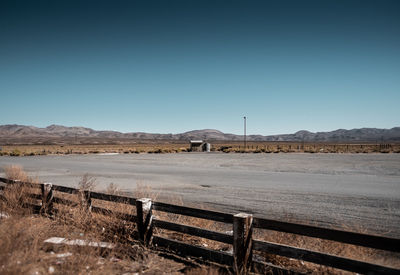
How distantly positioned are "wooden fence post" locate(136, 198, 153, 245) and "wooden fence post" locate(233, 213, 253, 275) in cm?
191

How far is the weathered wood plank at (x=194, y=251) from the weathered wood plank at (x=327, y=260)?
549mm

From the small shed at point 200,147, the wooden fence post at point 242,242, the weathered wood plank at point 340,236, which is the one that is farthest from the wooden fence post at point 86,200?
the small shed at point 200,147

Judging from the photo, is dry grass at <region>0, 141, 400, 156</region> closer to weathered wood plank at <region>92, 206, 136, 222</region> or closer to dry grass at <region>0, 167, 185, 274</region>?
weathered wood plank at <region>92, 206, 136, 222</region>

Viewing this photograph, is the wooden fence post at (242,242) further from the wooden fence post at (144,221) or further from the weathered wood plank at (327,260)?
the wooden fence post at (144,221)

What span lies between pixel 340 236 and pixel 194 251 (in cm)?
235

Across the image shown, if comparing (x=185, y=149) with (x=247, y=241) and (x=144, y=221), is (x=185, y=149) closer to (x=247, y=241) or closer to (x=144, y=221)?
(x=144, y=221)

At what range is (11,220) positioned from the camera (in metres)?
5.47

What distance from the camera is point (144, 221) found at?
5387 mm

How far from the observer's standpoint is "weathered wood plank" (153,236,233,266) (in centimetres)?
442

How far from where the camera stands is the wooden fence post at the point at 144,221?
17.6 ft

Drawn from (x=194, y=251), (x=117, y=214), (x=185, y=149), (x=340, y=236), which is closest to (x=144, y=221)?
(x=117, y=214)

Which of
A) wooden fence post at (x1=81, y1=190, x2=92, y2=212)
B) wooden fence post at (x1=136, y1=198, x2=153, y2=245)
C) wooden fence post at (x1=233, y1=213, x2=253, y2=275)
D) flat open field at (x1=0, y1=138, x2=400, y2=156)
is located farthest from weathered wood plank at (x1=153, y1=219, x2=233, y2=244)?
flat open field at (x1=0, y1=138, x2=400, y2=156)

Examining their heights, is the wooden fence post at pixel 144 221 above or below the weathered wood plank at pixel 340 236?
below

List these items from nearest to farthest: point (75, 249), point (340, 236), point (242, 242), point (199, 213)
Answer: point (340, 236), point (242, 242), point (75, 249), point (199, 213)
